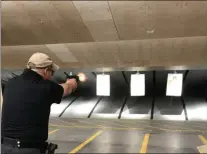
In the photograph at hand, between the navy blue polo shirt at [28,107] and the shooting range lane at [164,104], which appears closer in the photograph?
the navy blue polo shirt at [28,107]

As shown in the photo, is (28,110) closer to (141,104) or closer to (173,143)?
(173,143)

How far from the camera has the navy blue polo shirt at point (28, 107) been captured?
5.89ft

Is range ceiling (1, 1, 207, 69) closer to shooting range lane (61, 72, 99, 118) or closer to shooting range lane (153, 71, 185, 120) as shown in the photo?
shooting range lane (153, 71, 185, 120)

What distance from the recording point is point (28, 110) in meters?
1.80

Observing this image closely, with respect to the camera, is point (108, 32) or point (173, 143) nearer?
point (173, 143)

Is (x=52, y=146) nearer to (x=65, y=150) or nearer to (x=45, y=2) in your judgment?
(x=65, y=150)

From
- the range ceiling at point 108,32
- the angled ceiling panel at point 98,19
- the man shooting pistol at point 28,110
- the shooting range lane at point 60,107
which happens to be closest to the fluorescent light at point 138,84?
the range ceiling at point 108,32

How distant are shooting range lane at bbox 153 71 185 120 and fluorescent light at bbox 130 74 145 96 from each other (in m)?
1.10

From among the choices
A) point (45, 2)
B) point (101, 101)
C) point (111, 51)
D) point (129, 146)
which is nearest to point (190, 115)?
point (101, 101)

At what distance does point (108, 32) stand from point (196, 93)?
6742 millimetres

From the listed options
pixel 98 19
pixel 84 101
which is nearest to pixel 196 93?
pixel 84 101

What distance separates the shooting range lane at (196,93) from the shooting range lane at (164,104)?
1.16 feet

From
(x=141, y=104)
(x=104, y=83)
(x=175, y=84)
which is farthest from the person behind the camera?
(x=141, y=104)

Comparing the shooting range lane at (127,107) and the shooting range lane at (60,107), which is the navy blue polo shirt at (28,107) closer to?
the shooting range lane at (127,107)
